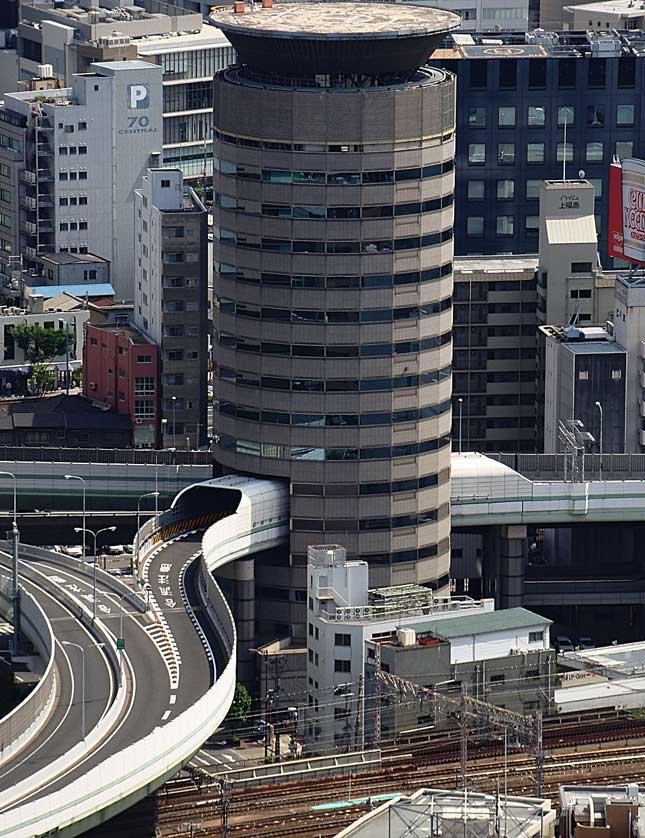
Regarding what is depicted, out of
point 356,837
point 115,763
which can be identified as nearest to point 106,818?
point 115,763

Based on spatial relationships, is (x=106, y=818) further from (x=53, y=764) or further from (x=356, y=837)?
(x=356, y=837)

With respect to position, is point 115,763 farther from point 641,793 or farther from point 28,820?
point 641,793

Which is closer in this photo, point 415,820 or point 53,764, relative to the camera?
point 415,820

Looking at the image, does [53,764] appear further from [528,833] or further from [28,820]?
[528,833]

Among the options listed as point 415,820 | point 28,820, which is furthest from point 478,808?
point 28,820

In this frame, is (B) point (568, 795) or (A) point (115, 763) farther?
(A) point (115, 763)
